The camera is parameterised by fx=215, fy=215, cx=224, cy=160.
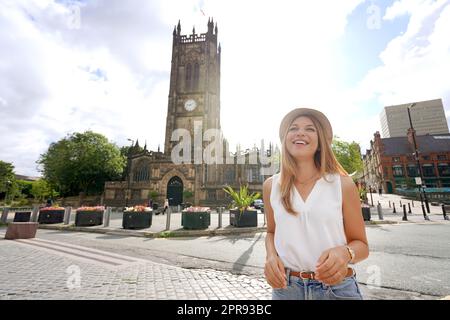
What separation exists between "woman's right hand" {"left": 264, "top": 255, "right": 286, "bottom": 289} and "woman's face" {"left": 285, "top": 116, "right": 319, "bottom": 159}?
75 cm

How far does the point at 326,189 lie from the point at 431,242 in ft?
30.4

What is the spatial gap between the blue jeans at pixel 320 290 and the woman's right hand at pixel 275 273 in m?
0.08

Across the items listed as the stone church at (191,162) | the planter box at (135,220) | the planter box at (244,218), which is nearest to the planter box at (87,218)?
the planter box at (135,220)

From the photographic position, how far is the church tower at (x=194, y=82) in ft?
138

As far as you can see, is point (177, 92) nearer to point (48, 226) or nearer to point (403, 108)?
point (48, 226)

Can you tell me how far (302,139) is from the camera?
1.60 m

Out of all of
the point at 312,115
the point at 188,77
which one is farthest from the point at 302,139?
the point at 188,77

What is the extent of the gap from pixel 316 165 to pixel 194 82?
155 feet

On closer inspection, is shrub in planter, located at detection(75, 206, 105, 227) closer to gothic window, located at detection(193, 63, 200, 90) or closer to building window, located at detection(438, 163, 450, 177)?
gothic window, located at detection(193, 63, 200, 90)

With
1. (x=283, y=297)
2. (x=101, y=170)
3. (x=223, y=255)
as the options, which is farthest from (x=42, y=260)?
(x=101, y=170)

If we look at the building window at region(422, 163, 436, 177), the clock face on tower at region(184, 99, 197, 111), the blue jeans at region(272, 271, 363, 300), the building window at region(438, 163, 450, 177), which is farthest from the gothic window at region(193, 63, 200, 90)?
the building window at region(438, 163, 450, 177)

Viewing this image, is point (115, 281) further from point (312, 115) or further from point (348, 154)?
point (348, 154)

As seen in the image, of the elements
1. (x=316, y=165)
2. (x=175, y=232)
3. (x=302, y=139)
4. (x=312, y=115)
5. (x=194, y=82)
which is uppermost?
(x=194, y=82)

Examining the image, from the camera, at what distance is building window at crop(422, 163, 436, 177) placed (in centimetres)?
5200
